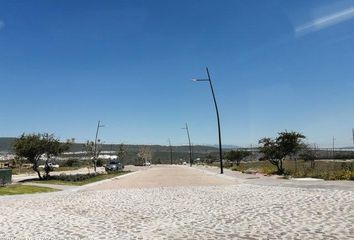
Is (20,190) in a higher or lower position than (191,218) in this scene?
higher

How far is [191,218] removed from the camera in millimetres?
15688

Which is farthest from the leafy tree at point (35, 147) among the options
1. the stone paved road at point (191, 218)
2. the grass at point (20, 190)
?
the stone paved road at point (191, 218)

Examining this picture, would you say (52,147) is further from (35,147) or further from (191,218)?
(191,218)

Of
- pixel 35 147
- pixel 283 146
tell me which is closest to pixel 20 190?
pixel 35 147

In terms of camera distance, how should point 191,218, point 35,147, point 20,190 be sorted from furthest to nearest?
point 35,147, point 20,190, point 191,218

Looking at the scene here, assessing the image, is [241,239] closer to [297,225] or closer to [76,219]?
[297,225]

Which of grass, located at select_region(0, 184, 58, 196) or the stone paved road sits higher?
grass, located at select_region(0, 184, 58, 196)

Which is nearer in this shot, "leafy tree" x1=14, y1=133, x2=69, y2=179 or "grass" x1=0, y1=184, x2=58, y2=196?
"grass" x1=0, y1=184, x2=58, y2=196

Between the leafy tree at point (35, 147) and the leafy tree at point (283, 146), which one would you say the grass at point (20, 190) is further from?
the leafy tree at point (283, 146)

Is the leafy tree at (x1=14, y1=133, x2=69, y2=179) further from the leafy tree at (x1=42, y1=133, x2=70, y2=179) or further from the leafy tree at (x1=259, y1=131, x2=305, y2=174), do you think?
the leafy tree at (x1=259, y1=131, x2=305, y2=174)

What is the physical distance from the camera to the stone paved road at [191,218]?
12539 mm

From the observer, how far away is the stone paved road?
41.1ft

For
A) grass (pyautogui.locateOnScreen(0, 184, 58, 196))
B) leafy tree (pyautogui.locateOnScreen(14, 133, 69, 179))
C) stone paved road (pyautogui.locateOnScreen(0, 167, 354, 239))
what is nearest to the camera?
stone paved road (pyautogui.locateOnScreen(0, 167, 354, 239))

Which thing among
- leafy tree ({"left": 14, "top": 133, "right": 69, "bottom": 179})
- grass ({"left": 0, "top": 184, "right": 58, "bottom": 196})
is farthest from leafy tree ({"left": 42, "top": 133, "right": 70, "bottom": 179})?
grass ({"left": 0, "top": 184, "right": 58, "bottom": 196})
